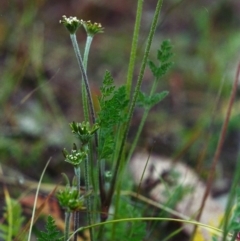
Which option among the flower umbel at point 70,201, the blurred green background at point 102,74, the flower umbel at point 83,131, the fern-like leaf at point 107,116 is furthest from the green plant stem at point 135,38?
the blurred green background at point 102,74

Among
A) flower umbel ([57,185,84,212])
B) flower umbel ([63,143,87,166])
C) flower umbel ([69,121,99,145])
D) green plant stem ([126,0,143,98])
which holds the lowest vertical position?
flower umbel ([57,185,84,212])

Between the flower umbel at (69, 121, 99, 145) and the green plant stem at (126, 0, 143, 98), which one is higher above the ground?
the green plant stem at (126, 0, 143, 98)

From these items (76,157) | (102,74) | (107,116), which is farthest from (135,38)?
(102,74)

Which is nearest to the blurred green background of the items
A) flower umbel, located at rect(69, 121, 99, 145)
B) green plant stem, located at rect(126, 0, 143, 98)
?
green plant stem, located at rect(126, 0, 143, 98)

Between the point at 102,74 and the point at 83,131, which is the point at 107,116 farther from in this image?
the point at 102,74

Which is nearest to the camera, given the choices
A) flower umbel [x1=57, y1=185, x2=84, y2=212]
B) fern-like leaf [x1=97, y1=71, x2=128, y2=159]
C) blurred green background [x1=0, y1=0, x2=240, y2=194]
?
flower umbel [x1=57, y1=185, x2=84, y2=212]

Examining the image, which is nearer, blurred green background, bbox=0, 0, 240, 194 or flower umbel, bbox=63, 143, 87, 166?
flower umbel, bbox=63, 143, 87, 166

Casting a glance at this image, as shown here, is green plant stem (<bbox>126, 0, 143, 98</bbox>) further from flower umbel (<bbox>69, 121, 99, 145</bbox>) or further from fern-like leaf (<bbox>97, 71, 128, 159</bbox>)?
flower umbel (<bbox>69, 121, 99, 145</bbox>)

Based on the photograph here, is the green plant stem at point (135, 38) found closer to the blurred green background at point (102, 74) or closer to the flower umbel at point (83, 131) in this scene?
the flower umbel at point (83, 131)

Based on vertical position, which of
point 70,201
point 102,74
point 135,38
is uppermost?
point 102,74

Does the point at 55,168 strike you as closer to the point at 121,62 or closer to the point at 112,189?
the point at 112,189
